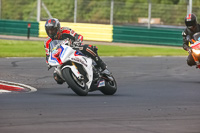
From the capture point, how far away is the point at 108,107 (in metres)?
9.23

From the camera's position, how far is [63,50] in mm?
10539

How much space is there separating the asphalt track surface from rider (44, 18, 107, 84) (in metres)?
0.61

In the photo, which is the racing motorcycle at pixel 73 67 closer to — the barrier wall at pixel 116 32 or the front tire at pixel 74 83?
the front tire at pixel 74 83

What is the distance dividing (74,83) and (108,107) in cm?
131

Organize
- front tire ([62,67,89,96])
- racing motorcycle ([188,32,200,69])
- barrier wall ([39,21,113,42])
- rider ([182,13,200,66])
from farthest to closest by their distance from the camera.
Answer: barrier wall ([39,21,113,42]), rider ([182,13,200,66]), racing motorcycle ([188,32,200,69]), front tire ([62,67,89,96])

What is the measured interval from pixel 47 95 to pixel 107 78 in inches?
47.8

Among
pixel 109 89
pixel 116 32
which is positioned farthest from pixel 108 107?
pixel 116 32

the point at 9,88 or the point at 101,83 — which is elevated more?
the point at 101,83

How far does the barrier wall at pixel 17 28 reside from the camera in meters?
35.5

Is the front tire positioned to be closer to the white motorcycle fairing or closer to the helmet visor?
the white motorcycle fairing

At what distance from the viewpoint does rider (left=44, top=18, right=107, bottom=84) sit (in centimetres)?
1104

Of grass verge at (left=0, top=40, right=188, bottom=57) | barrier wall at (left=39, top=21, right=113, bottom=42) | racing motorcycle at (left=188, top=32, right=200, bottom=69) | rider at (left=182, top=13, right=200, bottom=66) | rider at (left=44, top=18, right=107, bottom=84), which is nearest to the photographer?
rider at (left=44, top=18, right=107, bottom=84)

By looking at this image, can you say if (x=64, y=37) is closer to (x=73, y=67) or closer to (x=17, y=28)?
(x=73, y=67)

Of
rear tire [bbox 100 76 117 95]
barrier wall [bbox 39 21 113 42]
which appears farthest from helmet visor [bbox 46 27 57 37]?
barrier wall [bbox 39 21 113 42]
